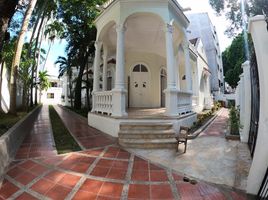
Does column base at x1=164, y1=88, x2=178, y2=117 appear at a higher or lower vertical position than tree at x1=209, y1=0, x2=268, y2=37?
lower

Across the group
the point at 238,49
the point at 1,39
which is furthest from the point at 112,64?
the point at 238,49

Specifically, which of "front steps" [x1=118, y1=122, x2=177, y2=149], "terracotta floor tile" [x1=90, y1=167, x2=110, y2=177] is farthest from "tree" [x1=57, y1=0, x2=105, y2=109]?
"terracotta floor tile" [x1=90, y1=167, x2=110, y2=177]

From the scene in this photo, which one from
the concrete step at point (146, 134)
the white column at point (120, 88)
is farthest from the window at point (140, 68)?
the concrete step at point (146, 134)

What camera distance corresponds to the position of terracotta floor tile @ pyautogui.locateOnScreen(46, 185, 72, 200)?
119 inches

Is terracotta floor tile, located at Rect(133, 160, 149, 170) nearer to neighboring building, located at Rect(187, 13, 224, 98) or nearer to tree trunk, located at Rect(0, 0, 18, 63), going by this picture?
tree trunk, located at Rect(0, 0, 18, 63)

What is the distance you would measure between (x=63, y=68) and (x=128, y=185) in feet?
68.4

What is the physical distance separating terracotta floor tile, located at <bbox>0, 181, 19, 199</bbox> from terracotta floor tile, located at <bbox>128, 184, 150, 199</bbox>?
2.04 meters

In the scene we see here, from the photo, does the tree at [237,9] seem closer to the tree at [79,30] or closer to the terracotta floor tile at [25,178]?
the tree at [79,30]

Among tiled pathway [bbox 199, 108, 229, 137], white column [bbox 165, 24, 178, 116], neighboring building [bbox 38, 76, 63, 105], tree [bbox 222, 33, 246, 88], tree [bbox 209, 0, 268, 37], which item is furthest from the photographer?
neighboring building [bbox 38, 76, 63, 105]

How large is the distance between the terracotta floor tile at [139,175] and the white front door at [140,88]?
9.01 m

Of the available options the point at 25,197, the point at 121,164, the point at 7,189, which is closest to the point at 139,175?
the point at 121,164

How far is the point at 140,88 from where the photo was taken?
12.9m

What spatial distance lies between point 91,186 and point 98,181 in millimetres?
219

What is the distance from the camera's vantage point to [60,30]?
16297 millimetres
